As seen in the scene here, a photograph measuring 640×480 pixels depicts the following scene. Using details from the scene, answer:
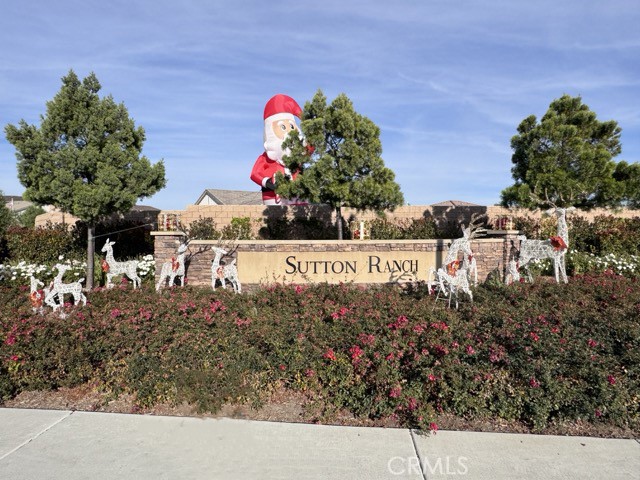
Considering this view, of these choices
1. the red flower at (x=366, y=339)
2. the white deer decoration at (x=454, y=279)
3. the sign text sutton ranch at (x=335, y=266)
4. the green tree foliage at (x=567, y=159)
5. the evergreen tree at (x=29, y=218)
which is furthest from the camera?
the evergreen tree at (x=29, y=218)

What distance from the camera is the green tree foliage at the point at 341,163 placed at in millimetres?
12148

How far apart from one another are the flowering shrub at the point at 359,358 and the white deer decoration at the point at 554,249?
121 inches

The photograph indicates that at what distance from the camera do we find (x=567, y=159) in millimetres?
12820

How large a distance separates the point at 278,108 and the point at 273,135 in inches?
43.0

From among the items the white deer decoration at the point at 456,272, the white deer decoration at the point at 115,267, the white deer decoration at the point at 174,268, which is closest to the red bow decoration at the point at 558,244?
the white deer decoration at the point at 456,272

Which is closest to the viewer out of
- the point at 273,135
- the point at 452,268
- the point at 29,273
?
the point at 452,268

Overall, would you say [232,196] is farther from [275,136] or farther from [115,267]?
[115,267]

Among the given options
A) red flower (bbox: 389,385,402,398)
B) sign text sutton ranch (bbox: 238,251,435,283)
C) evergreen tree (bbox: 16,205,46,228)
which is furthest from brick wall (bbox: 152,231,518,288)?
evergreen tree (bbox: 16,205,46,228)

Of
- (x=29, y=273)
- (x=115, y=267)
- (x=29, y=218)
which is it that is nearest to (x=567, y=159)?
(x=115, y=267)

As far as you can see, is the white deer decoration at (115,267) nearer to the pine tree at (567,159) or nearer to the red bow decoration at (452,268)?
the red bow decoration at (452,268)

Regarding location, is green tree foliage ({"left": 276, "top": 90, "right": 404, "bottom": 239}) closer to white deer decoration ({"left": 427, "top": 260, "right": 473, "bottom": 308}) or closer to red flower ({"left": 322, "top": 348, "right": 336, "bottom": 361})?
white deer decoration ({"left": 427, "top": 260, "right": 473, "bottom": 308})

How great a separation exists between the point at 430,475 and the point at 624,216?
17.1 meters

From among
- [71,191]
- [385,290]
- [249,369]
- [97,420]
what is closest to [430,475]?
[249,369]

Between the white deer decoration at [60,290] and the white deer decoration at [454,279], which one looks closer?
the white deer decoration at [60,290]
